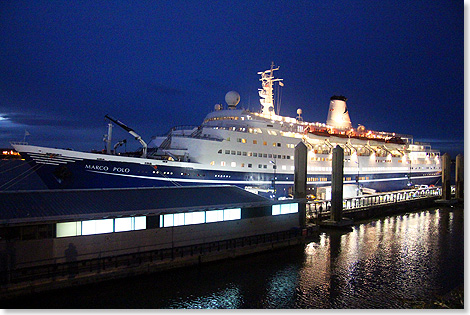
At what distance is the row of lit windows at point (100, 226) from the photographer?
14688 mm

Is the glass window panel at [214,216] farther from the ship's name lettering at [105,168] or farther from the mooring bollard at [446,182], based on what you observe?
the mooring bollard at [446,182]

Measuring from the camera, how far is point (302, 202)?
79.0 ft

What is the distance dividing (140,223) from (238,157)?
67.5ft

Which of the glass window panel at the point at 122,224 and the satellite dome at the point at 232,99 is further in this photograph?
the satellite dome at the point at 232,99

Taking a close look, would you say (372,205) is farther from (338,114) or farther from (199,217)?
(199,217)

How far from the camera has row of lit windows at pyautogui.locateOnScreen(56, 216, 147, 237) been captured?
14688 mm

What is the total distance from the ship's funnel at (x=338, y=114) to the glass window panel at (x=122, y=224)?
46.5 meters

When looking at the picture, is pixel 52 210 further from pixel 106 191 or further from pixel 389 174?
pixel 389 174

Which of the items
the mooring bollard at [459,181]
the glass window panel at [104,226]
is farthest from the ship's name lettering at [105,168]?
the mooring bollard at [459,181]

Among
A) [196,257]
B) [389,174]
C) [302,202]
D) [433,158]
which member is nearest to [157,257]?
[196,257]

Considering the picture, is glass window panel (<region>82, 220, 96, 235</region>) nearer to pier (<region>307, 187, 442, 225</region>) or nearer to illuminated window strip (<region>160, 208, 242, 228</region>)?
illuminated window strip (<region>160, 208, 242, 228</region>)

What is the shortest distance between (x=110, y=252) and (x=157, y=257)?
208 centimetres

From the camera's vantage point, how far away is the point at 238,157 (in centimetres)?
3634

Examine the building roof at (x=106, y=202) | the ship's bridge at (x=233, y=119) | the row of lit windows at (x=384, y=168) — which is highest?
the ship's bridge at (x=233, y=119)
